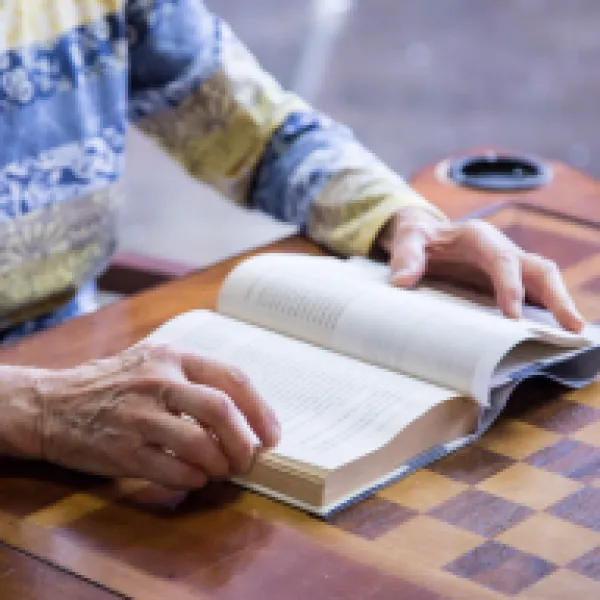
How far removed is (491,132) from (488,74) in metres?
0.62

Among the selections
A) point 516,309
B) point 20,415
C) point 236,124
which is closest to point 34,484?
point 20,415

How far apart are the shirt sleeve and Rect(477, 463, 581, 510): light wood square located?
1.82ft

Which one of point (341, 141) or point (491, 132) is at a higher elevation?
point (341, 141)

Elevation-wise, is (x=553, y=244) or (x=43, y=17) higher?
(x=43, y=17)

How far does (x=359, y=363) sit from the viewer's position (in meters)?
1.18

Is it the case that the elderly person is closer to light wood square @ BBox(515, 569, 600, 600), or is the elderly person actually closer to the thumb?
the thumb

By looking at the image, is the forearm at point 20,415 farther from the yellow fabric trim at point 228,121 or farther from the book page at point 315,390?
the yellow fabric trim at point 228,121

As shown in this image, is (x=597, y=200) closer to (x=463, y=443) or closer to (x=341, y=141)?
(x=341, y=141)

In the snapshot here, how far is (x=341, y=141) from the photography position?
1635mm

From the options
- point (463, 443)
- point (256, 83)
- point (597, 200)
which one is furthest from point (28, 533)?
point (597, 200)

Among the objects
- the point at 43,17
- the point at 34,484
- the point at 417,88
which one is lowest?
the point at 417,88

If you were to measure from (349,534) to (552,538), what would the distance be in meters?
0.16

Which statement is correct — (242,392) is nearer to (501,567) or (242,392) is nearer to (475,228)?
(501,567)

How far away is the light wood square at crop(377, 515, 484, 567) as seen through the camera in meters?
0.95
